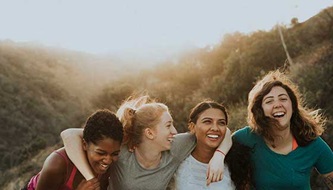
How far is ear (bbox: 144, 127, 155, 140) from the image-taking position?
3713 millimetres

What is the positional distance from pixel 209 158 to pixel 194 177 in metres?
0.23

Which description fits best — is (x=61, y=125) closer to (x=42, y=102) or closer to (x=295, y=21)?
(x=42, y=102)

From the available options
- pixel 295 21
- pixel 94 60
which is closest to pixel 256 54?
pixel 295 21

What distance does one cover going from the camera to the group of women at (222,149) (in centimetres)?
367

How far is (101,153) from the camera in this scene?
320 centimetres

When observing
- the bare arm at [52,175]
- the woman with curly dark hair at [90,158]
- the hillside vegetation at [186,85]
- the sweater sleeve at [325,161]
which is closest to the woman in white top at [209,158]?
the sweater sleeve at [325,161]

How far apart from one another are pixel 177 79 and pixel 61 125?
26.8 feet

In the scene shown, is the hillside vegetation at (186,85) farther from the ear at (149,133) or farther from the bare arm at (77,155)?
the bare arm at (77,155)

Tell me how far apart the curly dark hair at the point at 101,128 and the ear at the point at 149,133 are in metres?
0.44

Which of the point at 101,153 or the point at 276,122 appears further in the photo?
the point at 276,122

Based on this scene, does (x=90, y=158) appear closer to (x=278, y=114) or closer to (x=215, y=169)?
(x=215, y=169)

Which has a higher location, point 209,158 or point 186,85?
point 209,158

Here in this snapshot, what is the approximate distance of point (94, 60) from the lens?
145ft

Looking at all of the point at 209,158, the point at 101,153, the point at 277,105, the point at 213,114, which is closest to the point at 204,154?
the point at 209,158
